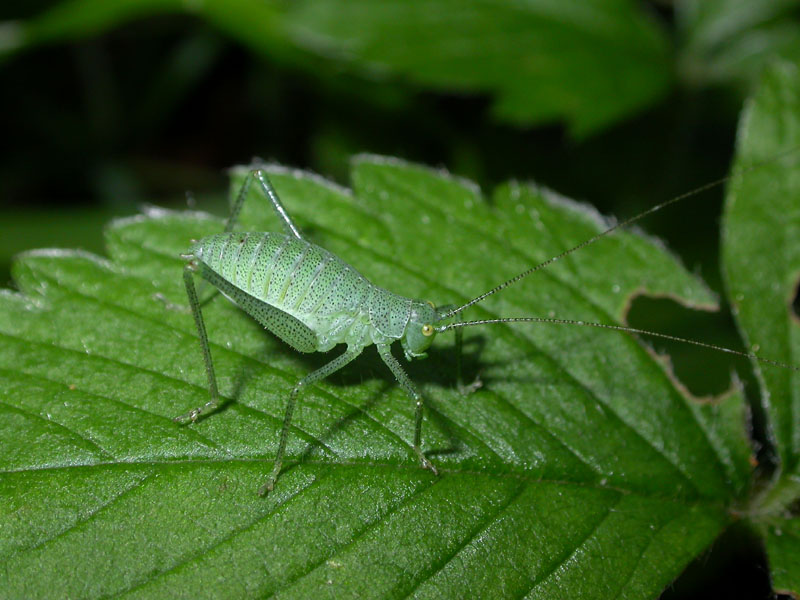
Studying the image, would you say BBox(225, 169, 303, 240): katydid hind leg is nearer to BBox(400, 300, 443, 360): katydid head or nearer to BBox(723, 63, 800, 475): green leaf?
BBox(400, 300, 443, 360): katydid head

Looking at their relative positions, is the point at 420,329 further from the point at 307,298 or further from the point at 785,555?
the point at 785,555

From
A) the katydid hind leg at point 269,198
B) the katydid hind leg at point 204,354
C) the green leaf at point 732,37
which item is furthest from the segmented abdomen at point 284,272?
the green leaf at point 732,37

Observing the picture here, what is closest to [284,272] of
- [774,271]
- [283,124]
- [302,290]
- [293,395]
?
[302,290]

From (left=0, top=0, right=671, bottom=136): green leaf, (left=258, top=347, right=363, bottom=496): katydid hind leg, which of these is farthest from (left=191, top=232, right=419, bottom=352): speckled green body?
(left=0, top=0, right=671, bottom=136): green leaf

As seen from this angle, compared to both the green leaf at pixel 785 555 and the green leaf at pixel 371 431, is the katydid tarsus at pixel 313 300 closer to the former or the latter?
the green leaf at pixel 371 431

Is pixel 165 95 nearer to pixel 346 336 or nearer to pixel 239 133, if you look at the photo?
pixel 239 133
